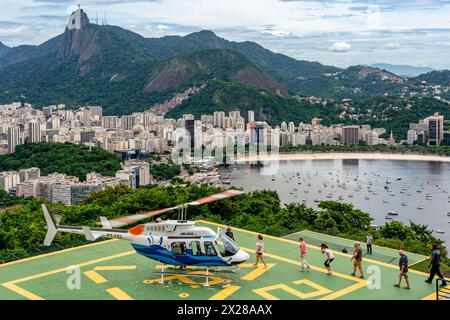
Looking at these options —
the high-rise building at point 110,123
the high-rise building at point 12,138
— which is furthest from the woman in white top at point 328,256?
the high-rise building at point 110,123

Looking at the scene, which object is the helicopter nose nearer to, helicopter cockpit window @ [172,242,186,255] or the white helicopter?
the white helicopter

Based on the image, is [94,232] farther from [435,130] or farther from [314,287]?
[435,130]

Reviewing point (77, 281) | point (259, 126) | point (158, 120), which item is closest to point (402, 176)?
point (259, 126)

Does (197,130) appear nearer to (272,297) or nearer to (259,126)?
(259,126)

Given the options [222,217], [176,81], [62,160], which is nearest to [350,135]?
[62,160]

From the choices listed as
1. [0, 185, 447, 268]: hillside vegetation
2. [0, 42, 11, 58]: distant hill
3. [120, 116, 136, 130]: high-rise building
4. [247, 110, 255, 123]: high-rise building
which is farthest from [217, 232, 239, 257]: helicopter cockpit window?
[0, 42, 11, 58]: distant hill

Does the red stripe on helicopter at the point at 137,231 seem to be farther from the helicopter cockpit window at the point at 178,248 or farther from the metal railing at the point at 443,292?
the metal railing at the point at 443,292

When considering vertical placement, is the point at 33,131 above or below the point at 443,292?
above

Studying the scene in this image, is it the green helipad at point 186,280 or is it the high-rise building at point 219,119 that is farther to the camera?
the high-rise building at point 219,119
